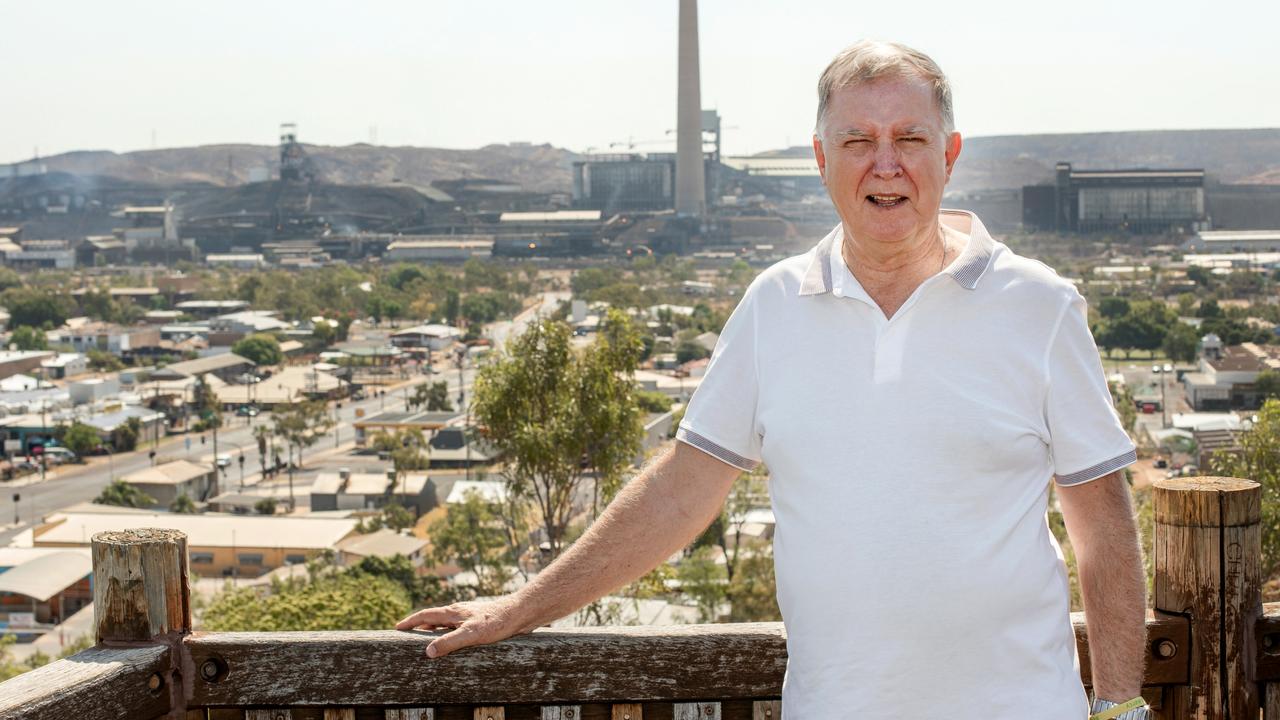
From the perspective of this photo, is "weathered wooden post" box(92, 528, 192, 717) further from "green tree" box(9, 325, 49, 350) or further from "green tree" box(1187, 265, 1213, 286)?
"green tree" box(1187, 265, 1213, 286)

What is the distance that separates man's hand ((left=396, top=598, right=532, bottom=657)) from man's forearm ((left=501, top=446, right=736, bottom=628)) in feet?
0.05

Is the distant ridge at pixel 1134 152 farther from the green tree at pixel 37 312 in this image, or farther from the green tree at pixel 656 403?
the green tree at pixel 656 403

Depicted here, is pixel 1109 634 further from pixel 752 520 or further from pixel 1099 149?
pixel 1099 149

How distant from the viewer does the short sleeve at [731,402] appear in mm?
1573

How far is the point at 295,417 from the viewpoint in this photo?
2481 cm

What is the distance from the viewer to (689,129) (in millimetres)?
73750

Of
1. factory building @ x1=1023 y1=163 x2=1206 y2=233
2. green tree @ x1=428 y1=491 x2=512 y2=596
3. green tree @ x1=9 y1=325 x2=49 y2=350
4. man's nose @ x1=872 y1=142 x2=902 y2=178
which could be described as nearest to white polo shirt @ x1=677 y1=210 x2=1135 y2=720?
man's nose @ x1=872 y1=142 x2=902 y2=178

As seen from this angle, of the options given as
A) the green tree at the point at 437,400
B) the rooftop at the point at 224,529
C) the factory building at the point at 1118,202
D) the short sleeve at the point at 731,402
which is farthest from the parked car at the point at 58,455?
the factory building at the point at 1118,202

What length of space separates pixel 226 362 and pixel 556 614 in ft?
111

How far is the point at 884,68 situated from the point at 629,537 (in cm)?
58

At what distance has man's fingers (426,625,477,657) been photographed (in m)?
1.67

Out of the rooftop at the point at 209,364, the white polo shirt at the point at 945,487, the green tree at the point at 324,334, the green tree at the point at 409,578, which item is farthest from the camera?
the green tree at the point at 324,334

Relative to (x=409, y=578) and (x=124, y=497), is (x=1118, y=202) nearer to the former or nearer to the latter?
(x=124, y=497)

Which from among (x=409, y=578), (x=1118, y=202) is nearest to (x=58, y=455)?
(x=409, y=578)
